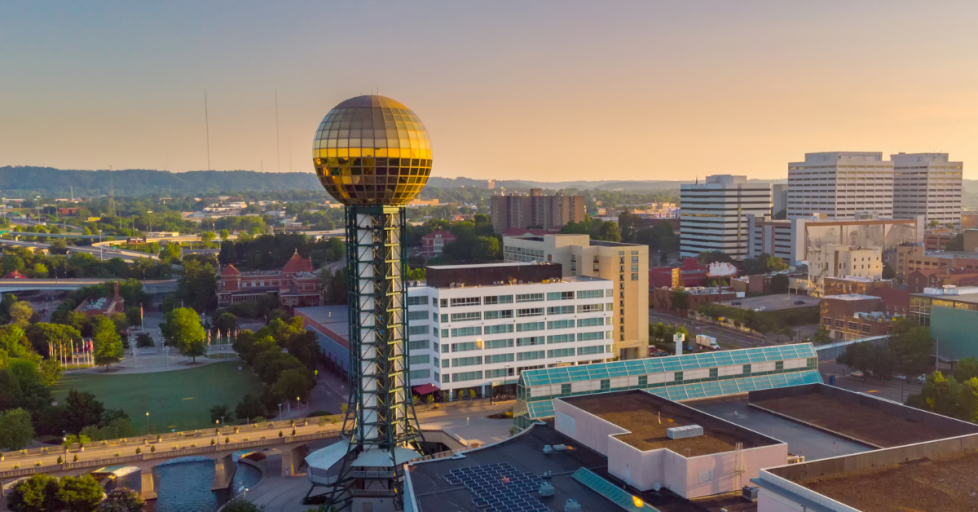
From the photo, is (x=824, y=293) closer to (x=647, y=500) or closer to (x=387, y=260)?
(x=387, y=260)

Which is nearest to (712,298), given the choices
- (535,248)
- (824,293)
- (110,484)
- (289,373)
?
(824,293)

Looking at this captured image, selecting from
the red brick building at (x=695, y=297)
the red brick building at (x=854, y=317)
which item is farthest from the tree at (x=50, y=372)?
the red brick building at (x=854, y=317)

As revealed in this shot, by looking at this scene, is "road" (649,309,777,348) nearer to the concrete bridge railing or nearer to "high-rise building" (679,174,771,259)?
"high-rise building" (679,174,771,259)

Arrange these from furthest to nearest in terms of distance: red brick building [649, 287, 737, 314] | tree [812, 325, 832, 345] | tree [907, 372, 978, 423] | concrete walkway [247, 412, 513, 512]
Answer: red brick building [649, 287, 737, 314] → tree [812, 325, 832, 345] → tree [907, 372, 978, 423] → concrete walkway [247, 412, 513, 512]

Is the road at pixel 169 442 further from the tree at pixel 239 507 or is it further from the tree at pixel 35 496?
the tree at pixel 239 507

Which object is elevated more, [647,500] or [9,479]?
[647,500]

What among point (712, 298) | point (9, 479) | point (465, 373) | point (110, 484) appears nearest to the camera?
point (9, 479)

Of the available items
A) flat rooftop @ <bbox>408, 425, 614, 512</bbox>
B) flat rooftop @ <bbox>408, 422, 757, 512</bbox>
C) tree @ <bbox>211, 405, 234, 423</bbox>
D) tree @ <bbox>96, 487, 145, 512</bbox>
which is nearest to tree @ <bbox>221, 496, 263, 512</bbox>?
tree @ <bbox>96, 487, 145, 512</bbox>
